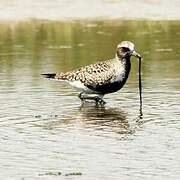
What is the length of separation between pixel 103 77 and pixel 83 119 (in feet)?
5.25

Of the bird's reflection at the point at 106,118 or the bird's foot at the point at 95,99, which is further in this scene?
the bird's foot at the point at 95,99

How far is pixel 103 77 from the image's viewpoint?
47.5ft

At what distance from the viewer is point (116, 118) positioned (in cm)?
1306

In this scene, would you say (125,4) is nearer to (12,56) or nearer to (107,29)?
(107,29)

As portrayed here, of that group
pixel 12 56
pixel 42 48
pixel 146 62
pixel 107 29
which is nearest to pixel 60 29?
pixel 107 29

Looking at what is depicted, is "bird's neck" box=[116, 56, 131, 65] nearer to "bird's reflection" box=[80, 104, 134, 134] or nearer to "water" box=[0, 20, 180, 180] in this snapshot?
"water" box=[0, 20, 180, 180]

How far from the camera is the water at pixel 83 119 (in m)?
9.82

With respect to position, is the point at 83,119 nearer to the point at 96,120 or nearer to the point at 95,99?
the point at 96,120

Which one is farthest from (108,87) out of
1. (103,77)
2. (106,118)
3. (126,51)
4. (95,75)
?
(106,118)

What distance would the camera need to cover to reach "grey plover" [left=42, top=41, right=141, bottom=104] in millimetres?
14422

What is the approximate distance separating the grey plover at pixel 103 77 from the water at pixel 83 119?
0.76 ft

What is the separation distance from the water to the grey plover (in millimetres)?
231

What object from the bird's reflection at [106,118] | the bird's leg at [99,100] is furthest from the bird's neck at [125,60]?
the bird's reflection at [106,118]

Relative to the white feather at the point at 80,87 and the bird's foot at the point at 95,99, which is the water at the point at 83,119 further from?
the white feather at the point at 80,87
